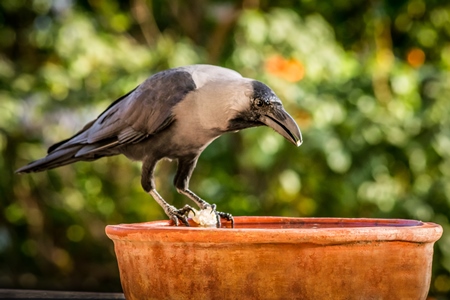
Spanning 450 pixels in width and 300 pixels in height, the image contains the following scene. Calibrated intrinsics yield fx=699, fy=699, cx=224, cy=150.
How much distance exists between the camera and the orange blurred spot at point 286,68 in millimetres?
4062

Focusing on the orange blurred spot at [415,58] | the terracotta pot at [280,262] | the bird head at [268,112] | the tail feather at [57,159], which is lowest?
the terracotta pot at [280,262]

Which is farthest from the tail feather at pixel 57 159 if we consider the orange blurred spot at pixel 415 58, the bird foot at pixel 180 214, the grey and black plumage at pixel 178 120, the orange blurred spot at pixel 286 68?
the orange blurred spot at pixel 415 58

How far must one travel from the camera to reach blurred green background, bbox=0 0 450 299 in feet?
12.9

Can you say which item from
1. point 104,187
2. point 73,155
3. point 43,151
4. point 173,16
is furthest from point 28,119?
point 73,155

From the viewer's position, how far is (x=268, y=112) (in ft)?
6.88

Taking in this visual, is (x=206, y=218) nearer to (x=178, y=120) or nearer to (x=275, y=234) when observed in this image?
(x=178, y=120)

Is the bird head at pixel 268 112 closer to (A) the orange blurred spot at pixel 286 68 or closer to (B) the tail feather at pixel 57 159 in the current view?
(B) the tail feather at pixel 57 159

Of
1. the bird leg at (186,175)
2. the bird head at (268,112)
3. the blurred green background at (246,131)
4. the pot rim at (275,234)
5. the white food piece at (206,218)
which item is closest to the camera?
the pot rim at (275,234)

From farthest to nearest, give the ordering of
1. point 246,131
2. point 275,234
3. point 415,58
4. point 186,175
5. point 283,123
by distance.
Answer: point 415,58 → point 246,131 → point 186,175 → point 283,123 → point 275,234

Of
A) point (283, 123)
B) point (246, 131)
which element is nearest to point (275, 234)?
point (283, 123)

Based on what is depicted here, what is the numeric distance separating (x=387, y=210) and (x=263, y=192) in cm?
92

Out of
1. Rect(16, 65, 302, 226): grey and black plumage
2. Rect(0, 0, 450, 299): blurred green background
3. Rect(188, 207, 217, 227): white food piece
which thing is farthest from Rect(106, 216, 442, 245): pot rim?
Rect(0, 0, 450, 299): blurred green background

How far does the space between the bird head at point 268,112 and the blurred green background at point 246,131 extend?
1.61 m

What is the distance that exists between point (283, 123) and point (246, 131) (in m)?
1.74
